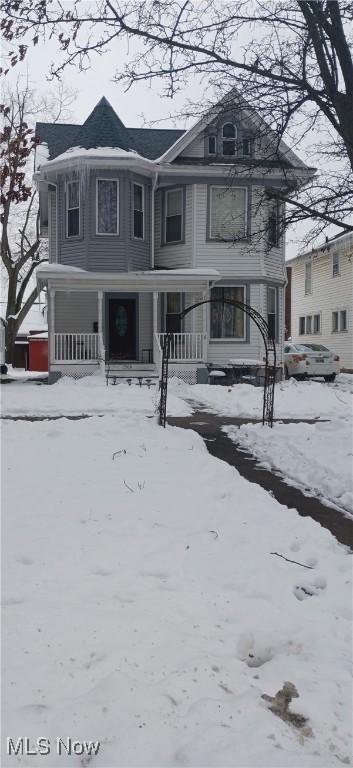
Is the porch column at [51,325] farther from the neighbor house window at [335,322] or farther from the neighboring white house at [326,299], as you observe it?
the neighbor house window at [335,322]

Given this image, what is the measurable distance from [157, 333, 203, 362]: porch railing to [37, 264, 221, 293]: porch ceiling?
155 cm

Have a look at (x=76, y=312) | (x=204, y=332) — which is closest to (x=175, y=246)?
(x=204, y=332)

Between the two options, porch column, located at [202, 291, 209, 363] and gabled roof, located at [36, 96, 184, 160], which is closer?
porch column, located at [202, 291, 209, 363]


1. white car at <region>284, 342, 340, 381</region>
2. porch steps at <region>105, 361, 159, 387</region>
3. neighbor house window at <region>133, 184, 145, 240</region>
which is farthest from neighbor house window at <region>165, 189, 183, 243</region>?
white car at <region>284, 342, 340, 381</region>

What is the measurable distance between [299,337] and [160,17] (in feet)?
87.9

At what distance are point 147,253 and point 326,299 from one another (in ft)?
43.4

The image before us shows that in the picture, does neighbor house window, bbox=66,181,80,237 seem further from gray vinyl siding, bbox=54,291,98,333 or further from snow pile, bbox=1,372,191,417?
snow pile, bbox=1,372,191,417

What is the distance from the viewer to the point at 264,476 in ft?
22.4

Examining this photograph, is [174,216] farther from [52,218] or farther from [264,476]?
[264,476]

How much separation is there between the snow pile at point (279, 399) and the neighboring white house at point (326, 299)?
11335 mm

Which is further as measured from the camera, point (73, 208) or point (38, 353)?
point (38, 353)

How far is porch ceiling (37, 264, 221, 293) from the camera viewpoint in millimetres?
17562

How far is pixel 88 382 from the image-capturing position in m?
16.8

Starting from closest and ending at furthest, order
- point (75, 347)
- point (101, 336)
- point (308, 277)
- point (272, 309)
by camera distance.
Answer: point (101, 336), point (75, 347), point (272, 309), point (308, 277)
